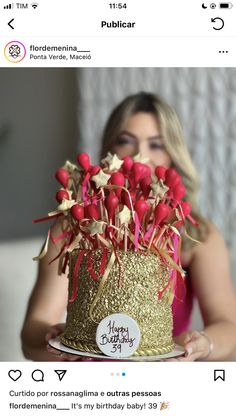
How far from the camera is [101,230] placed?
18.3 inches

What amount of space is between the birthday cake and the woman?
4 cm

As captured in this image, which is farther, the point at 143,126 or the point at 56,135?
the point at 56,135

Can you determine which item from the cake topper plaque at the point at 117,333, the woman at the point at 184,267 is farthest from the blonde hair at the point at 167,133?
the cake topper plaque at the point at 117,333

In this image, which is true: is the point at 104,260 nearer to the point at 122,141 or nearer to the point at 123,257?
the point at 123,257

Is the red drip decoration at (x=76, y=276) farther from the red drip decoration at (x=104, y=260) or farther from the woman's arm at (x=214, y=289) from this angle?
the woman's arm at (x=214, y=289)

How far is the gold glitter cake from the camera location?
47 centimetres

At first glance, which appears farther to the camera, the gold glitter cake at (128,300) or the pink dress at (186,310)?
the pink dress at (186,310)

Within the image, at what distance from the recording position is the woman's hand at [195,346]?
50 cm

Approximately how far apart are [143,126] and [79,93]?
1.49ft
